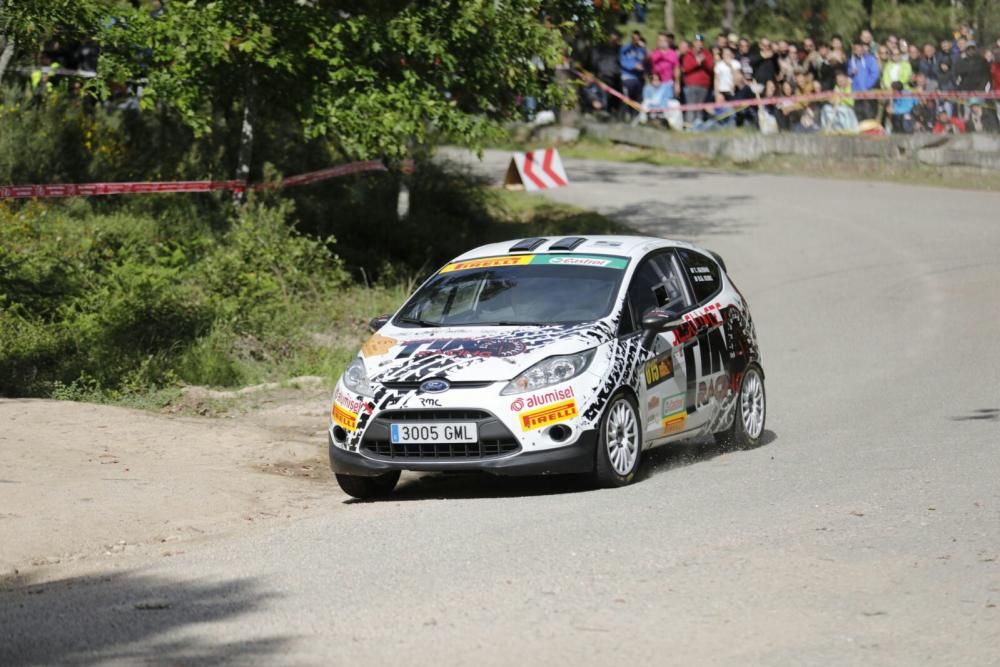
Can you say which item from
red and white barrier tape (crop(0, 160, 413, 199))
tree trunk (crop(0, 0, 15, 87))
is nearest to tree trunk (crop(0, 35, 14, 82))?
tree trunk (crop(0, 0, 15, 87))

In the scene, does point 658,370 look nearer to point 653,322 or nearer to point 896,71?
point 653,322

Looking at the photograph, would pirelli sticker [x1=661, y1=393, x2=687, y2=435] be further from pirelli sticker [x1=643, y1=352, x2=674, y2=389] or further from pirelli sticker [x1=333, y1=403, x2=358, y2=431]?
pirelli sticker [x1=333, y1=403, x2=358, y2=431]

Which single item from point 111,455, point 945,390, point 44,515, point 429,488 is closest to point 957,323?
point 945,390

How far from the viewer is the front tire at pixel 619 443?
9789 millimetres

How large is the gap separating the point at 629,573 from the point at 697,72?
26.3 meters

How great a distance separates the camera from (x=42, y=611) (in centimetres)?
693

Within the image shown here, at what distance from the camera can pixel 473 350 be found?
9875 mm

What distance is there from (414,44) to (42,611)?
12.4 meters

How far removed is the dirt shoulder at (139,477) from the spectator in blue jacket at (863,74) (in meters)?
18.3

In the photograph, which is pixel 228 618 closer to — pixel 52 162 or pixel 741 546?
pixel 741 546

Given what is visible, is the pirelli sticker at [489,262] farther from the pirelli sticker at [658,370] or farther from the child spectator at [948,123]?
the child spectator at [948,123]

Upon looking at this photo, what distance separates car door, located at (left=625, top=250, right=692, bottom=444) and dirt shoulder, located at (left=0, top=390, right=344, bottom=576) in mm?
2196

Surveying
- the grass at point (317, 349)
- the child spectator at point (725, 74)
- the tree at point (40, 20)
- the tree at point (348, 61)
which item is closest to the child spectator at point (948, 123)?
the child spectator at point (725, 74)

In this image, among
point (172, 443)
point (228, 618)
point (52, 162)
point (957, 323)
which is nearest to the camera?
point (228, 618)
